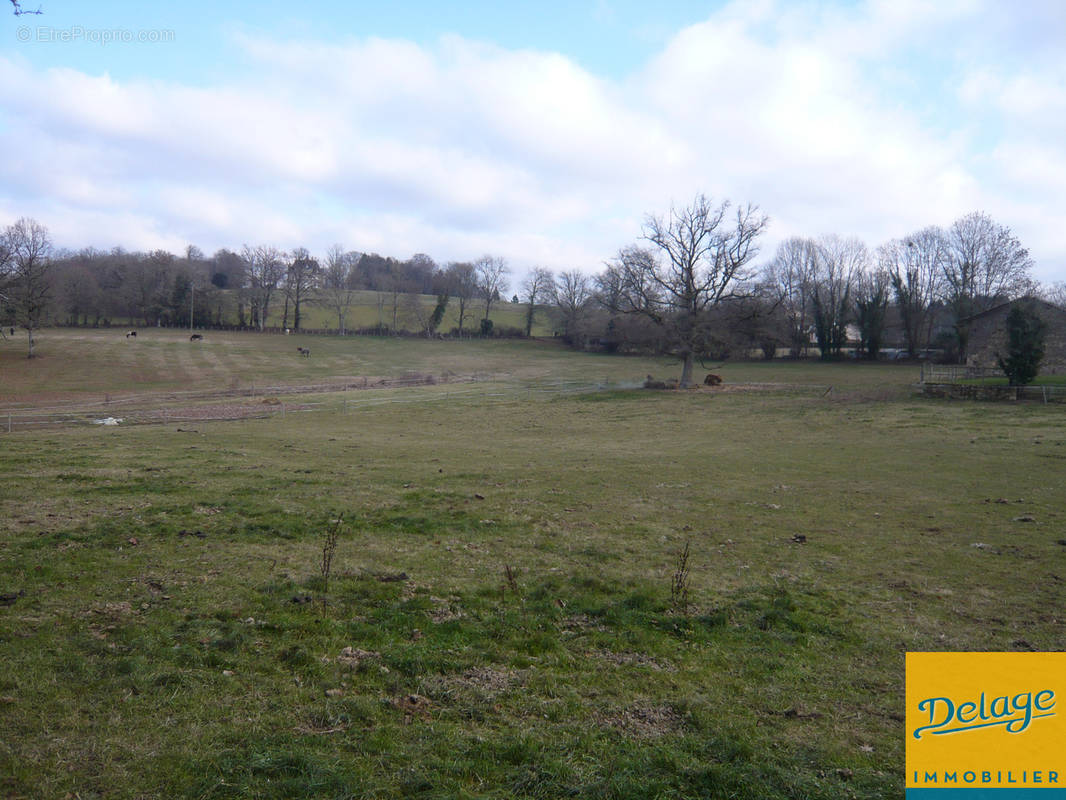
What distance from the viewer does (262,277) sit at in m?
94.8

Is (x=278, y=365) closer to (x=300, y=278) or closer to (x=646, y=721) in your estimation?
(x=300, y=278)

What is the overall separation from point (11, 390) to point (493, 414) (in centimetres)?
3292

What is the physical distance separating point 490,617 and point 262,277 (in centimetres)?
9862

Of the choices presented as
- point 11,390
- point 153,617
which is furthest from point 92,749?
point 11,390

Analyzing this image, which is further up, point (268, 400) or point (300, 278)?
point (300, 278)

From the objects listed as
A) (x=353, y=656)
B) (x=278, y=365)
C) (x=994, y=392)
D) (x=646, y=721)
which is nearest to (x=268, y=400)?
(x=278, y=365)

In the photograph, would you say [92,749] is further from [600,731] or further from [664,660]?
[664,660]

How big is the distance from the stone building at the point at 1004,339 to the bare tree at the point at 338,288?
74747 millimetres

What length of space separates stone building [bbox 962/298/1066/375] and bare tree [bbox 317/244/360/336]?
74747 mm

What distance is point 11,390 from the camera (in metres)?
41.5

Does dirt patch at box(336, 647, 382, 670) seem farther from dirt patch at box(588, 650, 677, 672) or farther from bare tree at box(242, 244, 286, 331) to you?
bare tree at box(242, 244, 286, 331)

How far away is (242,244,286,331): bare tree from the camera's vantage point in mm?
93312

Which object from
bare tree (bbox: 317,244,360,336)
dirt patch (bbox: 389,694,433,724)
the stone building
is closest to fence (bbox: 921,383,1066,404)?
the stone building

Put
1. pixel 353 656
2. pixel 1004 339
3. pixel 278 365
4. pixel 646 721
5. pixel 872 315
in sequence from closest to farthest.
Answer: pixel 646 721, pixel 353 656, pixel 1004 339, pixel 278 365, pixel 872 315
